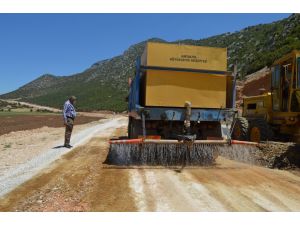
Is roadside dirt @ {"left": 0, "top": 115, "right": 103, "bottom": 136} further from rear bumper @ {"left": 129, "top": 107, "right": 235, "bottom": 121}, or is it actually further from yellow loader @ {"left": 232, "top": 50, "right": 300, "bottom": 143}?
rear bumper @ {"left": 129, "top": 107, "right": 235, "bottom": 121}

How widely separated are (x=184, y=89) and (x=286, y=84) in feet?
12.6

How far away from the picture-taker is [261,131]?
11898mm

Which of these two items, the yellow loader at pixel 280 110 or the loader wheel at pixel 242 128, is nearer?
the yellow loader at pixel 280 110

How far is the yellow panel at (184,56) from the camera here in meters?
9.14

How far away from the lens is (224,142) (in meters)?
8.93

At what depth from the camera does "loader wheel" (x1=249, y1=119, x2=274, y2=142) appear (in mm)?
11741

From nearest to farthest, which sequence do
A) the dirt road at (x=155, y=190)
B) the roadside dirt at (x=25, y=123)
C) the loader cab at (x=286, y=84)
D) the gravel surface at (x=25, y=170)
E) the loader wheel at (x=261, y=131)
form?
1. the dirt road at (x=155, y=190)
2. the gravel surface at (x=25, y=170)
3. the loader cab at (x=286, y=84)
4. the loader wheel at (x=261, y=131)
5. the roadside dirt at (x=25, y=123)

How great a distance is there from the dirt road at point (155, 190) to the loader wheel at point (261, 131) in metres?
2.79

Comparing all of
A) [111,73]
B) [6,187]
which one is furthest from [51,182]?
[111,73]

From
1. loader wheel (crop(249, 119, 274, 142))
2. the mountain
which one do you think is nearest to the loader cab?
loader wheel (crop(249, 119, 274, 142))

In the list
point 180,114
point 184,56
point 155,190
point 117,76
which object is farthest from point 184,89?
point 117,76

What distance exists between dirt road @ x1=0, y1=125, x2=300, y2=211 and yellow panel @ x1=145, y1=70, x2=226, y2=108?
1710mm

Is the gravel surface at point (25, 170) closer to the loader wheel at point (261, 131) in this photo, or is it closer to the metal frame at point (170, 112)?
the metal frame at point (170, 112)

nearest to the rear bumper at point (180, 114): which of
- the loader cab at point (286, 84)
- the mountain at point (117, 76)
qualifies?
the loader cab at point (286, 84)
